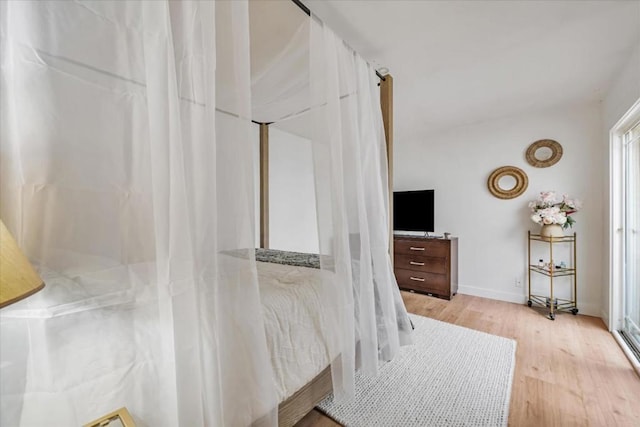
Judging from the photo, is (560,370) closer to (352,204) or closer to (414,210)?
(352,204)

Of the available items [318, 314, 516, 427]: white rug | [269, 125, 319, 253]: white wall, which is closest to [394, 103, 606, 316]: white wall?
[318, 314, 516, 427]: white rug

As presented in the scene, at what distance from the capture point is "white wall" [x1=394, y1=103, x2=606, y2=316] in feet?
9.74

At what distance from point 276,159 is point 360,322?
248 centimetres

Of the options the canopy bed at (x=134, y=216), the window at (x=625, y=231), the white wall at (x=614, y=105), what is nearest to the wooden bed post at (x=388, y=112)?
the canopy bed at (x=134, y=216)

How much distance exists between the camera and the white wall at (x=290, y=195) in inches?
132

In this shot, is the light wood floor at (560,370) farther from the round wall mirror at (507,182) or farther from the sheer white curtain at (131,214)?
the round wall mirror at (507,182)

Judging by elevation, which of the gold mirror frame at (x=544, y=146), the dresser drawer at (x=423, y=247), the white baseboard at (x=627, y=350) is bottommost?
the white baseboard at (x=627, y=350)

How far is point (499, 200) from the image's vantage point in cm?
350

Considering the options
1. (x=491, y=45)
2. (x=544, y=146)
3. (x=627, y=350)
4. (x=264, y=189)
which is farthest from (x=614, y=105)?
(x=264, y=189)

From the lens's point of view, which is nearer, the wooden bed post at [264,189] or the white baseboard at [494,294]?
the wooden bed post at [264,189]

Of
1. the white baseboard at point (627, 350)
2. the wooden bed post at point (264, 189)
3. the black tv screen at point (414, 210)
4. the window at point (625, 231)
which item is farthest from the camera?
the black tv screen at point (414, 210)

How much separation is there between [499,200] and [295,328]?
3.43m

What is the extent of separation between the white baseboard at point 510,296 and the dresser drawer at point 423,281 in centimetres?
53

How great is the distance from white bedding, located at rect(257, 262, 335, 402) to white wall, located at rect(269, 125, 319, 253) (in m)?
1.93
